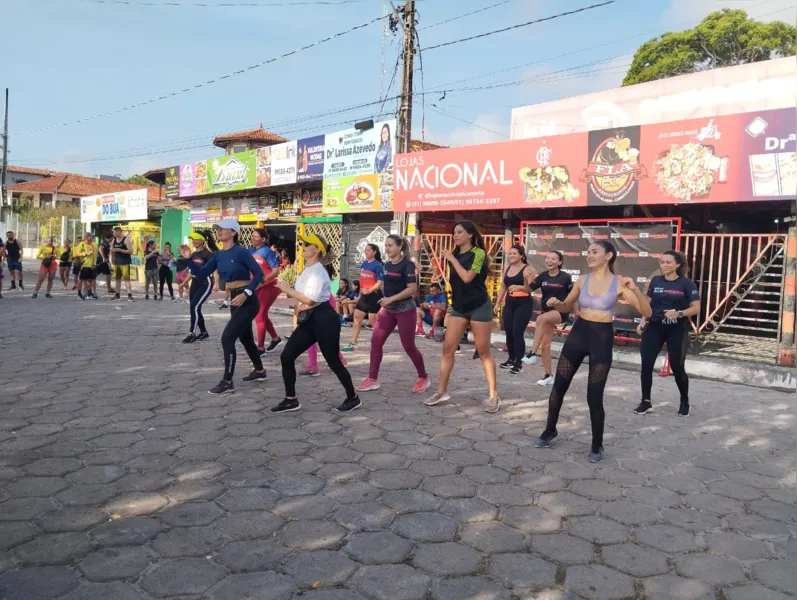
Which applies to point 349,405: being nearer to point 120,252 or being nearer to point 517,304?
point 517,304

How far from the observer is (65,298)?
16.5 m

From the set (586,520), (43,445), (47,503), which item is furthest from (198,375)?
(586,520)

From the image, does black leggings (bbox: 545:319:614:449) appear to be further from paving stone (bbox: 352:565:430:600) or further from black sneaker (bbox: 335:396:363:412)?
paving stone (bbox: 352:565:430:600)

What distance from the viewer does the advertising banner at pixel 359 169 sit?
15406 mm

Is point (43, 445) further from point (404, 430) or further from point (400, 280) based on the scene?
point (400, 280)

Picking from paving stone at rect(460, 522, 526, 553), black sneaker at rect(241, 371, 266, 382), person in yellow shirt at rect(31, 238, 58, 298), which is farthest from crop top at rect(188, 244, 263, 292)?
person in yellow shirt at rect(31, 238, 58, 298)

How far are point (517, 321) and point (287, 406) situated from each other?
3.74 metres

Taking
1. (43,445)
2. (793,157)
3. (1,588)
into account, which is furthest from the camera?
(793,157)

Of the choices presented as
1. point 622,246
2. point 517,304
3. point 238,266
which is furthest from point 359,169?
point 238,266

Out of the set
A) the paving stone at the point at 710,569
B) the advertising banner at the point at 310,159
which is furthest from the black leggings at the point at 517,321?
the advertising banner at the point at 310,159

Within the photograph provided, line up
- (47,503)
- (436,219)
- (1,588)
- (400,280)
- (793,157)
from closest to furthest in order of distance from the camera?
(1,588), (47,503), (400,280), (793,157), (436,219)

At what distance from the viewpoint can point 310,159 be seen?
1803 cm

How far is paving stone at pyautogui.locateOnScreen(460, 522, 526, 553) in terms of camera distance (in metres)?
3.15

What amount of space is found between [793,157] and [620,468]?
20.3ft
